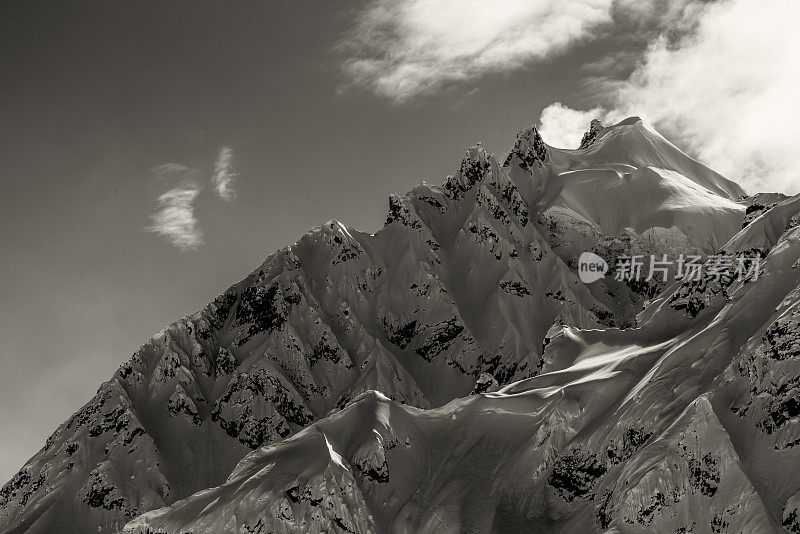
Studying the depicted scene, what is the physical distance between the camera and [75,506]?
193 meters

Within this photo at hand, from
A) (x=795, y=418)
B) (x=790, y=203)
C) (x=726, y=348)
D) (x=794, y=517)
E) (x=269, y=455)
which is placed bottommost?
(x=794, y=517)

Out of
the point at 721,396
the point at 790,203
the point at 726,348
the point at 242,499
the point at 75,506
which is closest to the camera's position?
the point at 721,396

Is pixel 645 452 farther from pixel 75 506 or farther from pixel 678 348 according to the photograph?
pixel 75 506

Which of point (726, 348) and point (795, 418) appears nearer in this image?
point (795, 418)

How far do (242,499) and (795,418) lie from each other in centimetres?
7034

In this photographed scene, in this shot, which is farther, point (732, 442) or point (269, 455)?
point (269, 455)

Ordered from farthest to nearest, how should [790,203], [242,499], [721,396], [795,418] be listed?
[790,203], [242,499], [721,396], [795,418]

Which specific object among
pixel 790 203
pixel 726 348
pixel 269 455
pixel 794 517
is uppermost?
pixel 269 455

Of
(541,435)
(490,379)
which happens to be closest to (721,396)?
(541,435)

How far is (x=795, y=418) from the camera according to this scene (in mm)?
91625

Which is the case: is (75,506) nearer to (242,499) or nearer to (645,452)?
(242,499)

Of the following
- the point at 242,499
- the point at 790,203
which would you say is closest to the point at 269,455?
the point at 242,499

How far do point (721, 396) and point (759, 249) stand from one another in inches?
1233

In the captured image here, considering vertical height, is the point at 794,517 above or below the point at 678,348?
below
